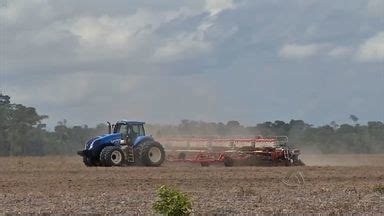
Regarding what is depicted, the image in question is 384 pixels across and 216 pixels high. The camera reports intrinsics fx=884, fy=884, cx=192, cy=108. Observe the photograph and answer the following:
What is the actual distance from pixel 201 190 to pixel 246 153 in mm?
16303

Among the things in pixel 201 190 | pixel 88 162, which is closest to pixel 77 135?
pixel 88 162

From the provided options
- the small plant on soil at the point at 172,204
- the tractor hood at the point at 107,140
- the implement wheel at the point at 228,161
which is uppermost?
the tractor hood at the point at 107,140

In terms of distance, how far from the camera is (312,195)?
979 inches

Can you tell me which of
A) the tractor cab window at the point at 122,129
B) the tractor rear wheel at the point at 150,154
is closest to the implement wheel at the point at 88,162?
the tractor cab window at the point at 122,129

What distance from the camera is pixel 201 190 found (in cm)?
2731

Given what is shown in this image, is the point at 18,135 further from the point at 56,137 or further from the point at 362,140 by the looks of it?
the point at 362,140

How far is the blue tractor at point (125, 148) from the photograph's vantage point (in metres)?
41.5

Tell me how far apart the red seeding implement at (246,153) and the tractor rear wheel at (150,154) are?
2.56 meters

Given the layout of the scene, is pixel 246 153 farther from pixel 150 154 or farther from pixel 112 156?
pixel 112 156

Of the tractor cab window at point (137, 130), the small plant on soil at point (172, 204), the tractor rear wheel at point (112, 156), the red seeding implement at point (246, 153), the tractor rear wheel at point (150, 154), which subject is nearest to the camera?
the small plant on soil at point (172, 204)

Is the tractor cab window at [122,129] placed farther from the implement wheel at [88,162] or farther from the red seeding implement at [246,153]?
the red seeding implement at [246,153]

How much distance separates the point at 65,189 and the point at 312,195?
801 centimetres

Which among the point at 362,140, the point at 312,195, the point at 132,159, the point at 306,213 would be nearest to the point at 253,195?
the point at 312,195

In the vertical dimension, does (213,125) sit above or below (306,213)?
above
